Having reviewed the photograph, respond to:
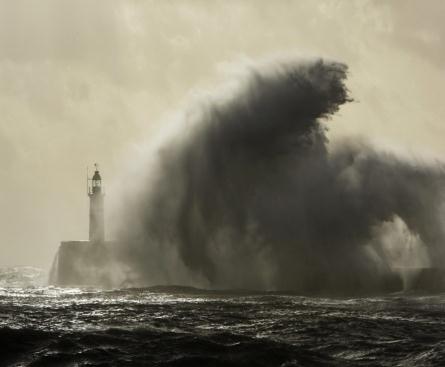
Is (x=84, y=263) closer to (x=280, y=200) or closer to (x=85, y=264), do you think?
(x=85, y=264)

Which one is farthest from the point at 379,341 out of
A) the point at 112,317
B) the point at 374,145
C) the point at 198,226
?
the point at 374,145

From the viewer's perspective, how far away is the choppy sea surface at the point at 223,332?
13945 millimetres

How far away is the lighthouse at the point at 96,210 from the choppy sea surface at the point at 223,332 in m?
19.1

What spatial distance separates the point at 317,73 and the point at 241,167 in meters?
5.40

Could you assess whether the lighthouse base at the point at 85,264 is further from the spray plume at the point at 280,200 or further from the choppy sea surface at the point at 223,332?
the choppy sea surface at the point at 223,332

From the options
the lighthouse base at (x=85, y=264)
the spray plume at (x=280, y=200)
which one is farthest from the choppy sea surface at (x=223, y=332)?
A: the lighthouse base at (x=85, y=264)

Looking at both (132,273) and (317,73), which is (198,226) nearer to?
(132,273)

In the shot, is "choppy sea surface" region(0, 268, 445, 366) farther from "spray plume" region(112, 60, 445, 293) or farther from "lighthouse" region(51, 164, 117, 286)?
"lighthouse" region(51, 164, 117, 286)

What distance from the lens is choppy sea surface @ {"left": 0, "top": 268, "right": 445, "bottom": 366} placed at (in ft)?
45.8

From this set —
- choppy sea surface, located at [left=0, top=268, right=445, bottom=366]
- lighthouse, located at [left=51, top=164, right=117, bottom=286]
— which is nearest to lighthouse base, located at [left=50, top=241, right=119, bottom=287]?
lighthouse, located at [left=51, top=164, right=117, bottom=286]

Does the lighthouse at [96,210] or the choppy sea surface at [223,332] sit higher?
the lighthouse at [96,210]

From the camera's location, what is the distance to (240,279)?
3139cm

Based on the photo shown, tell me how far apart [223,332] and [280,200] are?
52.7 feet

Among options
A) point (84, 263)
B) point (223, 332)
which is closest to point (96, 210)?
point (84, 263)
